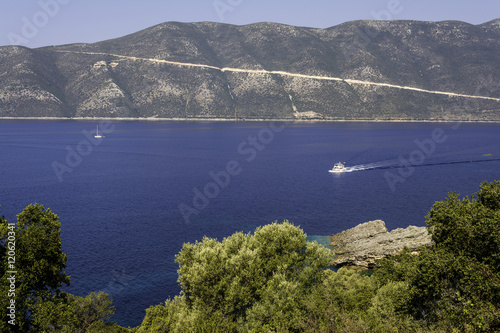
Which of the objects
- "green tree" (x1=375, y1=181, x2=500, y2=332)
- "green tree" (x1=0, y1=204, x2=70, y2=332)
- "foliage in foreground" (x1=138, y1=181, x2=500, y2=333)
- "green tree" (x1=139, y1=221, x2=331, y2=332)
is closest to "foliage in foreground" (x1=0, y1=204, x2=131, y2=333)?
"green tree" (x1=0, y1=204, x2=70, y2=332)

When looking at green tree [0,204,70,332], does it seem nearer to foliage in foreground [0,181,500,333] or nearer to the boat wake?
foliage in foreground [0,181,500,333]

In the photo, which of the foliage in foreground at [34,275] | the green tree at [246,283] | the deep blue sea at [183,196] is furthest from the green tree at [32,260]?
the deep blue sea at [183,196]

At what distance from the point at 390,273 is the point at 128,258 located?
4552cm

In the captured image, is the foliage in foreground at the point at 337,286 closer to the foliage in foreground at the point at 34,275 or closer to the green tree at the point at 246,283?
the green tree at the point at 246,283

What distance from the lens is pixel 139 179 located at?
138375mm

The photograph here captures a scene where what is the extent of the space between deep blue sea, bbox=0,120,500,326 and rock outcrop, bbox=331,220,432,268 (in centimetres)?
791

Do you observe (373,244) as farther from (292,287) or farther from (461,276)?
(461,276)

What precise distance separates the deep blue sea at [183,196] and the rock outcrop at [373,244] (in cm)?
791

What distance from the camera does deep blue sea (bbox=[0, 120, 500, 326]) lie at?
68438mm

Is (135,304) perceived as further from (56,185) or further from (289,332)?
(56,185)

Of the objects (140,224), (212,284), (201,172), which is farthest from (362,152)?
(212,284)

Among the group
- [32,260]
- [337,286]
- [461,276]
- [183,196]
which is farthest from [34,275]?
[183,196]

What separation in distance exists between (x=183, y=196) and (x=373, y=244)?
6039 centimetres

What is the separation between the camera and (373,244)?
72.8 m
